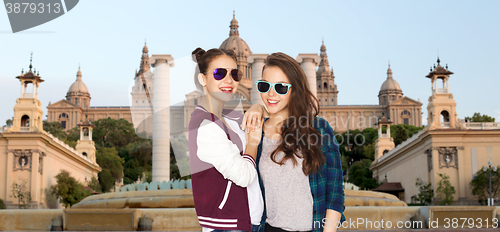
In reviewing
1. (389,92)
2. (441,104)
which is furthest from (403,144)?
A: (389,92)

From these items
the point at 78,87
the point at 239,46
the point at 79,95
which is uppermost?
the point at 239,46

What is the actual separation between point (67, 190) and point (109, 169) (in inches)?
718

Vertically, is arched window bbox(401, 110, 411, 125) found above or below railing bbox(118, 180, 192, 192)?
above

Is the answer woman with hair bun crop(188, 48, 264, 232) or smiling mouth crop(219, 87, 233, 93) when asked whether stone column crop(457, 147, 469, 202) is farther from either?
woman with hair bun crop(188, 48, 264, 232)

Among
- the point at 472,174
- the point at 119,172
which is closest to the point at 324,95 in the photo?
the point at 119,172

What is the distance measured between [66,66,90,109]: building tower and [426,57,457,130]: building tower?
9568 cm

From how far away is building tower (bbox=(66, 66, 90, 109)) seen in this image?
120 m

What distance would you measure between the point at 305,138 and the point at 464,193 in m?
38.6

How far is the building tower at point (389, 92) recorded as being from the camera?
122938 millimetres

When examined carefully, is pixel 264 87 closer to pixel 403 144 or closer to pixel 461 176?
pixel 461 176

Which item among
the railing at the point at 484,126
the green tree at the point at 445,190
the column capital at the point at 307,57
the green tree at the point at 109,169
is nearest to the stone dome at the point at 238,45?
the green tree at the point at 109,169

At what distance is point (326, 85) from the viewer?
130500 mm

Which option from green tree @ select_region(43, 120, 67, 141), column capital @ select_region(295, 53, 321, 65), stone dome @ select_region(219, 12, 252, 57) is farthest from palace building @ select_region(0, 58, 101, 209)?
stone dome @ select_region(219, 12, 252, 57)

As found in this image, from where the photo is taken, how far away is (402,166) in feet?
154
